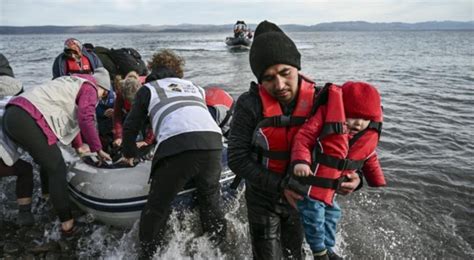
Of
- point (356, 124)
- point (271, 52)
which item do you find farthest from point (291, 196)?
point (271, 52)

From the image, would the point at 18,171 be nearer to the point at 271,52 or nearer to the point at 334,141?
the point at 271,52

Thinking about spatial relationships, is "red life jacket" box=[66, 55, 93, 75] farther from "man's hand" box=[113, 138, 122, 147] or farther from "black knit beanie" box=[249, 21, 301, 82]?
"black knit beanie" box=[249, 21, 301, 82]

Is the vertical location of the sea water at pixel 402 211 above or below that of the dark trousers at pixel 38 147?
below

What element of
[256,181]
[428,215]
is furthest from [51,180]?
[428,215]

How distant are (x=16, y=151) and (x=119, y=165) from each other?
0.97 m

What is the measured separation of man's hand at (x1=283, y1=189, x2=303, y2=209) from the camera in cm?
226

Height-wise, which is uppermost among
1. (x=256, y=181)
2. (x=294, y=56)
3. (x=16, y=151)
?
(x=294, y=56)

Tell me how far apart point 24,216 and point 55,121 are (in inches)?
50.2

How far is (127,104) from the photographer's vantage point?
4.45m

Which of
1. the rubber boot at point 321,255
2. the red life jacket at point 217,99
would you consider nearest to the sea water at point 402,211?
the red life jacket at point 217,99

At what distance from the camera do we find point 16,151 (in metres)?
3.68

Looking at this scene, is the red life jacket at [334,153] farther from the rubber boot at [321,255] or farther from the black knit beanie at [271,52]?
the rubber boot at [321,255]

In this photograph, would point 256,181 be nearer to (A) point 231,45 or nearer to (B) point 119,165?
(B) point 119,165

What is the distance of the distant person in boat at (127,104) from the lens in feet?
12.6
